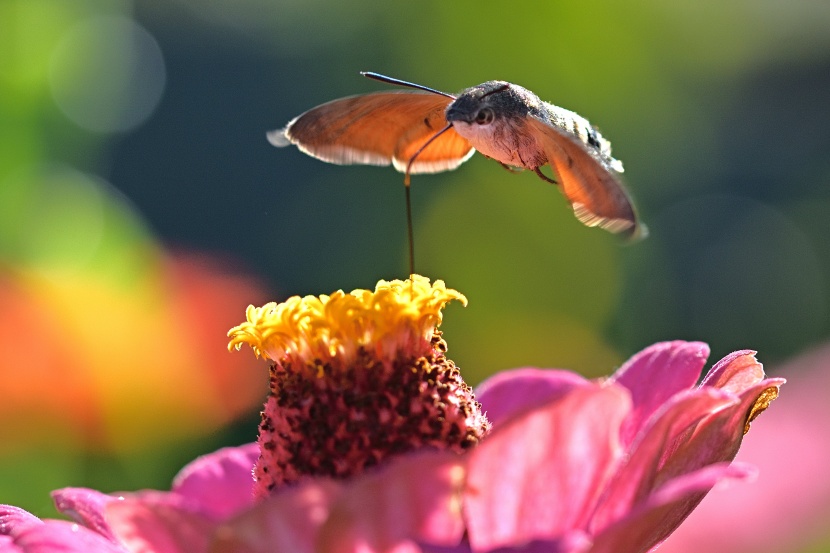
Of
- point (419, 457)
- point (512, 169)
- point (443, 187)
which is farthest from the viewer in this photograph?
point (443, 187)

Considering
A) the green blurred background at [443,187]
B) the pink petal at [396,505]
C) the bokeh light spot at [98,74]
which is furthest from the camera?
the bokeh light spot at [98,74]

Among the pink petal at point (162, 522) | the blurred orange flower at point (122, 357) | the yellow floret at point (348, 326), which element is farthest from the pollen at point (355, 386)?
the blurred orange flower at point (122, 357)

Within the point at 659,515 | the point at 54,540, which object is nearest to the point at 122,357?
the point at 54,540

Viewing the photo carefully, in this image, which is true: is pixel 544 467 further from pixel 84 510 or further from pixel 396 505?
pixel 84 510

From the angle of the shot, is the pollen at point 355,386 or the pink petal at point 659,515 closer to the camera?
the pink petal at point 659,515

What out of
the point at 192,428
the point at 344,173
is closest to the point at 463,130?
the point at 192,428

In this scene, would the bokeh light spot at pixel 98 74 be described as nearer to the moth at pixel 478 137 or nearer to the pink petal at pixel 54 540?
the moth at pixel 478 137

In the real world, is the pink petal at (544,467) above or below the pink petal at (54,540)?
above
